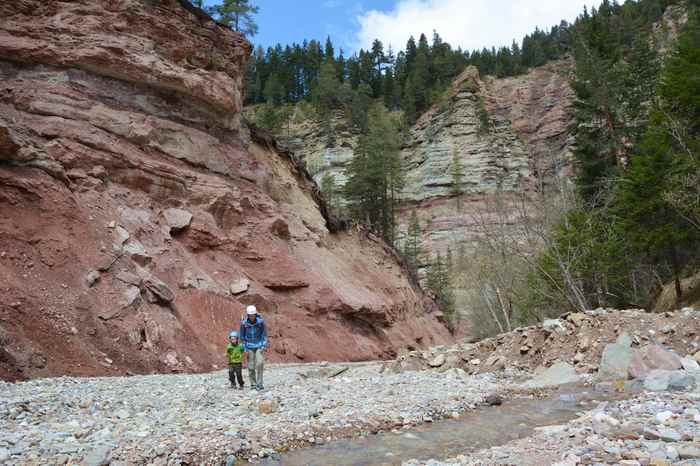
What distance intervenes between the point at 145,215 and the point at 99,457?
14.3 meters

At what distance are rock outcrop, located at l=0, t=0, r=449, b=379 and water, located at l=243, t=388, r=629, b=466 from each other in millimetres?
7852

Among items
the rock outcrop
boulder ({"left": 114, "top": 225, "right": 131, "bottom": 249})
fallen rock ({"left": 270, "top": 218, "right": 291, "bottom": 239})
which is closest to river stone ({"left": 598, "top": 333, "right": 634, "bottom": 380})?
the rock outcrop

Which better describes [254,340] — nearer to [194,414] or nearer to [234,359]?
[234,359]

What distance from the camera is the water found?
6.28 metres

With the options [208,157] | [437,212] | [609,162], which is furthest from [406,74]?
[208,157]

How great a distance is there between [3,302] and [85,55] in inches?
473

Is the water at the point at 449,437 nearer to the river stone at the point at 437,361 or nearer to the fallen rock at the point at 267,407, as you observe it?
the fallen rock at the point at 267,407

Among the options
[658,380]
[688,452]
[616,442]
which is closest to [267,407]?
[616,442]

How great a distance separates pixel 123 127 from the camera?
65.6ft

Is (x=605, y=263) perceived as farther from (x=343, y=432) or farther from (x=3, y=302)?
(x=3, y=302)

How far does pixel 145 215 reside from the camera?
61.3 feet

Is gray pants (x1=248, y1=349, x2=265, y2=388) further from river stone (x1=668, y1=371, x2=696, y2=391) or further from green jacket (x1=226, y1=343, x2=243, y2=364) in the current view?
river stone (x1=668, y1=371, x2=696, y2=391)

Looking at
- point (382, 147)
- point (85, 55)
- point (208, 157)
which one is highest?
point (382, 147)

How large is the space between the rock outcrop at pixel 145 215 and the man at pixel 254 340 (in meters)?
4.58
